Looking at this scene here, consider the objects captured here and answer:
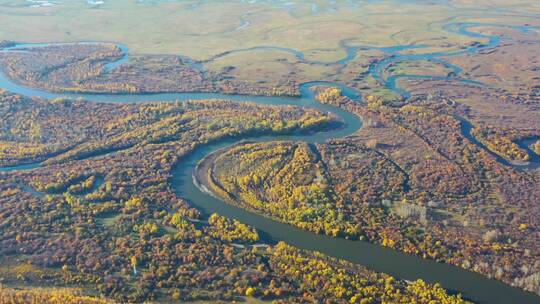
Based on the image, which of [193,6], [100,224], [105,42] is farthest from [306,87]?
[193,6]

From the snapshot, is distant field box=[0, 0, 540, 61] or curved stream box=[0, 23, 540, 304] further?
distant field box=[0, 0, 540, 61]

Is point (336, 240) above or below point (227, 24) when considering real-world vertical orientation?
below

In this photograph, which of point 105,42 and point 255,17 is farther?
point 255,17

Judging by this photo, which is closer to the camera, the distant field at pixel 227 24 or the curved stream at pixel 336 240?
the curved stream at pixel 336 240

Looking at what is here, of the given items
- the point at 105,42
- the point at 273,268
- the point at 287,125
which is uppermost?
the point at 105,42

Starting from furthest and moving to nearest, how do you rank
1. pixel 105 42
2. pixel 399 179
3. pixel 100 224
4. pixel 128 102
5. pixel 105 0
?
pixel 105 0
pixel 105 42
pixel 128 102
pixel 399 179
pixel 100 224

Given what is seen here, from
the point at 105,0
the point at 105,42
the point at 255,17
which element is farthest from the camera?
the point at 105,0

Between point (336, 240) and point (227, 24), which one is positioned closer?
point (336, 240)

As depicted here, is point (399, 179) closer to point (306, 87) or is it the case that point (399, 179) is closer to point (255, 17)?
point (306, 87)

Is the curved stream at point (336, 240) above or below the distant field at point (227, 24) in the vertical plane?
below

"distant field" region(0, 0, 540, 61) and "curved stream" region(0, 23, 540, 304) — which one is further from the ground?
"distant field" region(0, 0, 540, 61)

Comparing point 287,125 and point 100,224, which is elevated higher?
point 287,125
